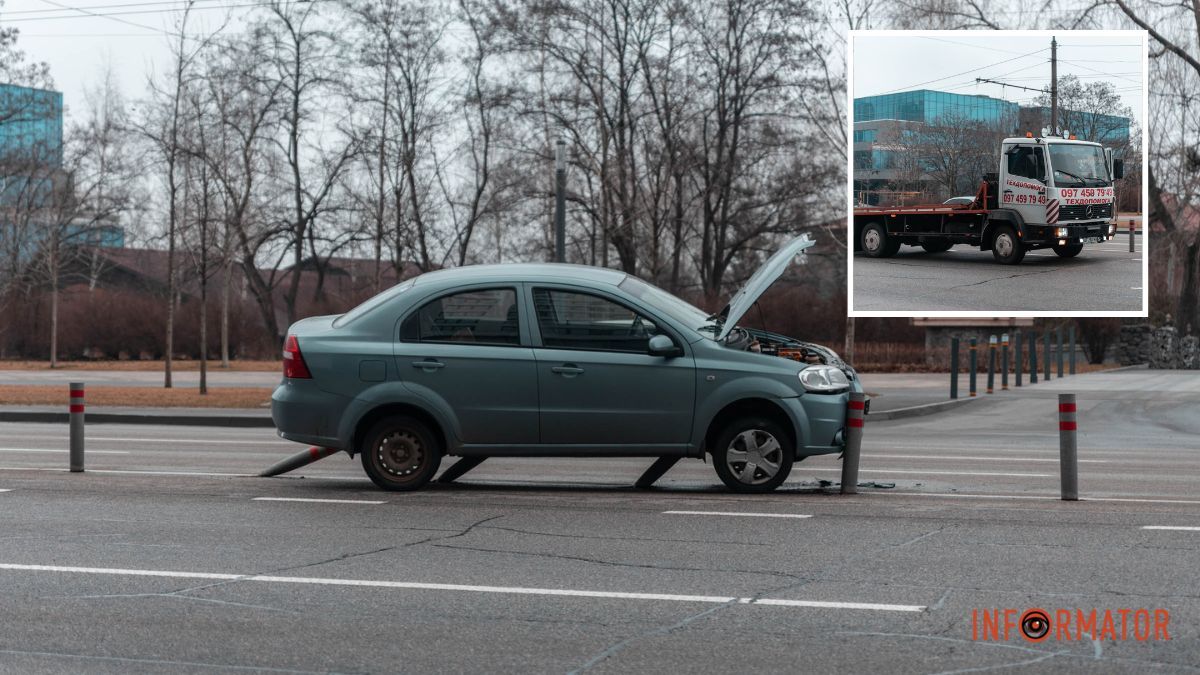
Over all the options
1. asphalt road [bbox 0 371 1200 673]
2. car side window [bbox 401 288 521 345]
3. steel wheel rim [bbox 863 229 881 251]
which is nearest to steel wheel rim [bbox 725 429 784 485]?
asphalt road [bbox 0 371 1200 673]

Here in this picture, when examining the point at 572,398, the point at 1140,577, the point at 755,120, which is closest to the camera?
the point at 1140,577

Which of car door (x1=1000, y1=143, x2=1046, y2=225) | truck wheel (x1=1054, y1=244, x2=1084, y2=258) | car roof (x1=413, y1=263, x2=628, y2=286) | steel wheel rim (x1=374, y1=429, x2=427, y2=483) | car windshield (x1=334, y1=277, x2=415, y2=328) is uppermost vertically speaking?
car door (x1=1000, y1=143, x2=1046, y2=225)

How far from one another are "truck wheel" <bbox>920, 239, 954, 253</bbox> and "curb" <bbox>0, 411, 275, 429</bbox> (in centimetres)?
1060

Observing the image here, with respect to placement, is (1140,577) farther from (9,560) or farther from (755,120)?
(755,120)

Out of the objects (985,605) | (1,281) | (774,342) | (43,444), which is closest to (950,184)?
(774,342)

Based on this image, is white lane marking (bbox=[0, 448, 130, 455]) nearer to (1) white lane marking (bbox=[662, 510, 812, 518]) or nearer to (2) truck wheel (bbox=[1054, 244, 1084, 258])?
(1) white lane marking (bbox=[662, 510, 812, 518])

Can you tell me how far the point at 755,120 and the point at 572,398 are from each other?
32811 millimetres

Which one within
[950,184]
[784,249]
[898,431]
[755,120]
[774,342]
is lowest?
[898,431]

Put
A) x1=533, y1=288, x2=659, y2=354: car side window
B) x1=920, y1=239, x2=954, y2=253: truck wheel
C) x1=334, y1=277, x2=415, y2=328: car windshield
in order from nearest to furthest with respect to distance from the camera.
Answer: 1. x1=533, y1=288, x2=659, y2=354: car side window
2. x1=334, y1=277, x2=415, y2=328: car windshield
3. x1=920, y1=239, x2=954, y2=253: truck wheel

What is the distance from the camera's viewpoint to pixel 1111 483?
11.8 meters

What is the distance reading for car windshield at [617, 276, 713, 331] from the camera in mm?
10227

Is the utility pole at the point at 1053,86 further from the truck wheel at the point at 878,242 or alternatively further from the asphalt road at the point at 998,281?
the truck wheel at the point at 878,242

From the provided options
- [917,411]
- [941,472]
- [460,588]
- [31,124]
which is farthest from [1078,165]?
[31,124]

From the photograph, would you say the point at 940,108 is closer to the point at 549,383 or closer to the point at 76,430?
the point at 549,383
